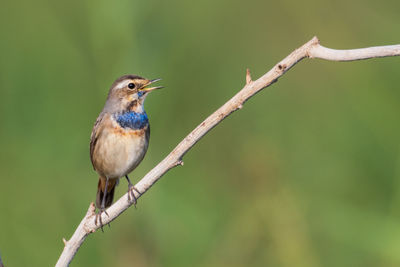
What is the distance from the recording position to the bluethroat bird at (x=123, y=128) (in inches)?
184

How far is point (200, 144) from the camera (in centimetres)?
656

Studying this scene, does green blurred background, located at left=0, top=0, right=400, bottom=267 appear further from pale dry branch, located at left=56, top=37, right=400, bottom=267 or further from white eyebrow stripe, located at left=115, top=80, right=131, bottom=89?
pale dry branch, located at left=56, top=37, right=400, bottom=267

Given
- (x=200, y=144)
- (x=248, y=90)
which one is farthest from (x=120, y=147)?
(x=200, y=144)

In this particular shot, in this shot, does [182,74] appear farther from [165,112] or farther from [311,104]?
[311,104]

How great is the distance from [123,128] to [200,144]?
192 centimetres

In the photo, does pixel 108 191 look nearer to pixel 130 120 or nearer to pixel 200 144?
pixel 130 120

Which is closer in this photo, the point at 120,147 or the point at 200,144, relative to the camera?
the point at 120,147

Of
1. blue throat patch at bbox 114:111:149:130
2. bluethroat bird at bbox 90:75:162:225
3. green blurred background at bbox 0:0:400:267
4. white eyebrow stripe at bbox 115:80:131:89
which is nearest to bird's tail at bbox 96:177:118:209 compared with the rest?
bluethroat bird at bbox 90:75:162:225

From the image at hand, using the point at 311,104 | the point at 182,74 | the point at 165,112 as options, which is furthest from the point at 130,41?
the point at 311,104

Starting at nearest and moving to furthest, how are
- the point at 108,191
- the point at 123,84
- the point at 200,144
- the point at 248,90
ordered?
the point at 248,90 → the point at 123,84 → the point at 108,191 → the point at 200,144

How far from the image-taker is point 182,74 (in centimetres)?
651

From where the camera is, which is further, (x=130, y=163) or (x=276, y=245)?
(x=276, y=245)

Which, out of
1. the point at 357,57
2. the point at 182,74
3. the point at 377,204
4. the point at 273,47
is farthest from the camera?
the point at 273,47

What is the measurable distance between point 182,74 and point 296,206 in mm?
1727
